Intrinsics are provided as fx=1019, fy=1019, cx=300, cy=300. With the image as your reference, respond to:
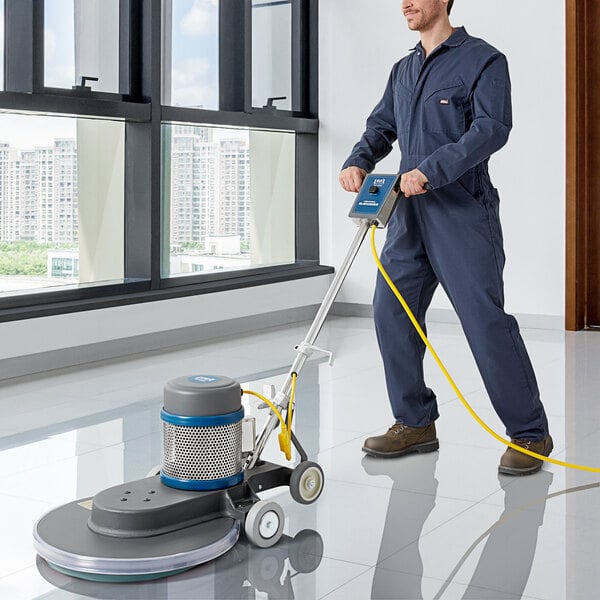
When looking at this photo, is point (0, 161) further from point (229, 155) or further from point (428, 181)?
point (428, 181)

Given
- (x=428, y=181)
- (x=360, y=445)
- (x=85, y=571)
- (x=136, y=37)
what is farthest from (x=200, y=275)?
(x=85, y=571)

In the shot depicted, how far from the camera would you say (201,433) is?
6.97 feet

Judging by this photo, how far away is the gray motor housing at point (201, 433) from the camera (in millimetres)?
2117

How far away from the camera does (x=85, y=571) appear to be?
1.99 m

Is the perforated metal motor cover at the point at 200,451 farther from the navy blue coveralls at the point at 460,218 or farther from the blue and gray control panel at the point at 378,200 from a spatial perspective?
the navy blue coveralls at the point at 460,218

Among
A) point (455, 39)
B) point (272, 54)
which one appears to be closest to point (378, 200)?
point (455, 39)

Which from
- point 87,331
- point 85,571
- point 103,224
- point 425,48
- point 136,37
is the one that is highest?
point 136,37

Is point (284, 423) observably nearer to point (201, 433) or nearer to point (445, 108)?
point (201, 433)

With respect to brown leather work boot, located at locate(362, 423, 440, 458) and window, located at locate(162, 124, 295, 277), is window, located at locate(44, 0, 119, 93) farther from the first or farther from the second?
brown leather work boot, located at locate(362, 423, 440, 458)

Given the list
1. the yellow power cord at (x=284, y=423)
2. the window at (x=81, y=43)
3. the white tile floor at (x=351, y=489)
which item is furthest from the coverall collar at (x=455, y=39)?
the window at (x=81, y=43)

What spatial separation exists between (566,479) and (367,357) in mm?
1898

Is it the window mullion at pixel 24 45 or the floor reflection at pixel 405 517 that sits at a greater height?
the window mullion at pixel 24 45

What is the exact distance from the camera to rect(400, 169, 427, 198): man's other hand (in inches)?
101

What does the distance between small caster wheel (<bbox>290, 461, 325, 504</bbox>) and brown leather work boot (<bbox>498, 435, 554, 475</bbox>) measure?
595 millimetres
